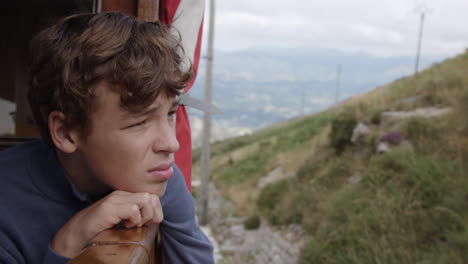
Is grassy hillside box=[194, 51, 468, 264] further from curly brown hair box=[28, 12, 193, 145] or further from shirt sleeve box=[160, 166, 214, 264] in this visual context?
curly brown hair box=[28, 12, 193, 145]

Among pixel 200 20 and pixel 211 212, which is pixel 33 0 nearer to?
pixel 200 20

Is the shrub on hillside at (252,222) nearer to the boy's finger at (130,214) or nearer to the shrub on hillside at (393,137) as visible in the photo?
the shrub on hillside at (393,137)

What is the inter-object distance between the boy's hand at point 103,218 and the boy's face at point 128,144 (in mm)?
56

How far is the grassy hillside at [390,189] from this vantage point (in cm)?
552

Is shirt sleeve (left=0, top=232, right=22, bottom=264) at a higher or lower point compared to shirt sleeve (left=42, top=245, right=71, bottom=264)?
lower

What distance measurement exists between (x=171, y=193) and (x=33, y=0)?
2623 mm

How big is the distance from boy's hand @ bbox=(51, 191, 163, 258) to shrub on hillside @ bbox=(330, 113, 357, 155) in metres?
10.1

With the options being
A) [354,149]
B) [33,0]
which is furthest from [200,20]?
[354,149]

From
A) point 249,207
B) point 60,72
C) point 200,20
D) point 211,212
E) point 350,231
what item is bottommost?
point 211,212

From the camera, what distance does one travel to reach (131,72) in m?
0.97

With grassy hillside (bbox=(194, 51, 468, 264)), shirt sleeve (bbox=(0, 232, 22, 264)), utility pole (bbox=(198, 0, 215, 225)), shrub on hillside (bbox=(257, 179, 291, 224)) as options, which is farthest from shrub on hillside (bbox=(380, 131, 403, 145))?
shirt sleeve (bbox=(0, 232, 22, 264))

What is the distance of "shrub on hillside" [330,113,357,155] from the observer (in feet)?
35.0

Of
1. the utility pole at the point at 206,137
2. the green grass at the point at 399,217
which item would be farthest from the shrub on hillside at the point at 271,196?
the green grass at the point at 399,217

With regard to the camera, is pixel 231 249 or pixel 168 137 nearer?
pixel 168 137
